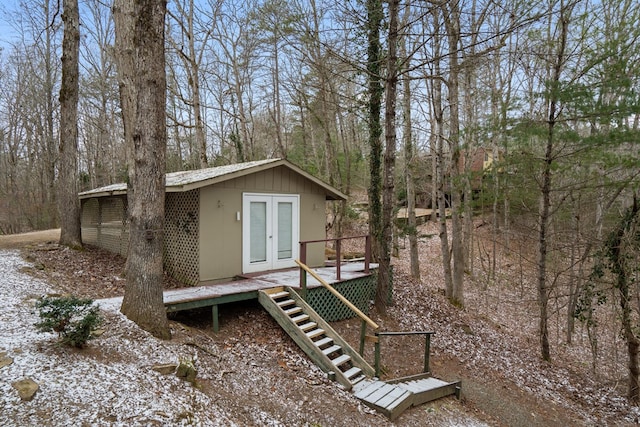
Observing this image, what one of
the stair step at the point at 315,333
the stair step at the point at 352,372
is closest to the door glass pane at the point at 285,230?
the stair step at the point at 315,333

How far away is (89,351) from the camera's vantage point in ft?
14.0

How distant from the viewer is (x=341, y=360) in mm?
5922

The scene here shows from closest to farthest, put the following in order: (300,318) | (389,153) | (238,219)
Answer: (300,318) → (238,219) → (389,153)

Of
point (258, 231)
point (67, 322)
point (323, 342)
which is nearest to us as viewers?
point (67, 322)

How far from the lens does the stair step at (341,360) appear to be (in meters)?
5.80

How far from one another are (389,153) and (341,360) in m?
4.63

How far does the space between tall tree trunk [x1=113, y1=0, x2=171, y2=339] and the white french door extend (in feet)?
11.0

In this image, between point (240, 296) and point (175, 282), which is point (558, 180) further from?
point (175, 282)

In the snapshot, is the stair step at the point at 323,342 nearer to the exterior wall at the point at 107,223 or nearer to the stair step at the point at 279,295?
the stair step at the point at 279,295

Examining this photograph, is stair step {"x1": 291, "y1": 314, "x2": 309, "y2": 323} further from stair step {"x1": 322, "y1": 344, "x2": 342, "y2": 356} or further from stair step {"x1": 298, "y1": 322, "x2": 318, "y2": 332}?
stair step {"x1": 322, "y1": 344, "x2": 342, "y2": 356}

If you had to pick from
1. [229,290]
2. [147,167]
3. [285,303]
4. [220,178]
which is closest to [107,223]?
[220,178]

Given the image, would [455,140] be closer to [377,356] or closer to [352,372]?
[377,356]

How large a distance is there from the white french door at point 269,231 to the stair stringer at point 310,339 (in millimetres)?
1714

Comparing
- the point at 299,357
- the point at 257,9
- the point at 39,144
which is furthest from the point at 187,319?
the point at 39,144
